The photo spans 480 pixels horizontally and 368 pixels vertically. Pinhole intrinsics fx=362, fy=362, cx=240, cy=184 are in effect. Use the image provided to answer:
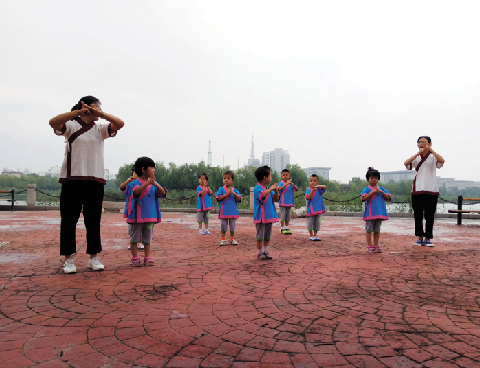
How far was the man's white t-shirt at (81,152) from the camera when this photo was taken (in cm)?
413

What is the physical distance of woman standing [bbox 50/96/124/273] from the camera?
13.5ft

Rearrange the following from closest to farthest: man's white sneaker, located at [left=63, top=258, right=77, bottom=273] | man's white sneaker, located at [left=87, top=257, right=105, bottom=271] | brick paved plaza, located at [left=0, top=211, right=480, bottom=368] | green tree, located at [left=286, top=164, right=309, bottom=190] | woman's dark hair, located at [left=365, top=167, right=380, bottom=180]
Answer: brick paved plaza, located at [left=0, top=211, right=480, bottom=368] → man's white sneaker, located at [left=63, top=258, right=77, bottom=273] → man's white sneaker, located at [left=87, top=257, right=105, bottom=271] → woman's dark hair, located at [left=365, top=167, right=380, bottom=180] → green tree, located at [left=286, top=164, right=309, bottom=190]

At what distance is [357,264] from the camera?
4.82 metres

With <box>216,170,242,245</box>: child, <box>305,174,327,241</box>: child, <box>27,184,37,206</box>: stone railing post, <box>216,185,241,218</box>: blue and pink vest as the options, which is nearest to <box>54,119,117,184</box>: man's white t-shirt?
<box>216,170,242,245</box>: child

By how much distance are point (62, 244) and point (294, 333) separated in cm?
302

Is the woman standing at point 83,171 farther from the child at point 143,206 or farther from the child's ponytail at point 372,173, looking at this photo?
the child's ponytail at point 372,173

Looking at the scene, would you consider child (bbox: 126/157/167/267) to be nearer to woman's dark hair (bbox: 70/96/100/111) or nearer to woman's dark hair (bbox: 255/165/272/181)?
woman's dark hair (bbox: 70/96/100/111)

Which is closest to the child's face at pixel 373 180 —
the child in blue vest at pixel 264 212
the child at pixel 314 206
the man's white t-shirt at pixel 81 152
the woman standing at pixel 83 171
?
the child at pixel 314 206

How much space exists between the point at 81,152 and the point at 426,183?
230 inches

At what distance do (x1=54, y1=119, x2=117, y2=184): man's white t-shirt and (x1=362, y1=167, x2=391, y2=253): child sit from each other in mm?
4176

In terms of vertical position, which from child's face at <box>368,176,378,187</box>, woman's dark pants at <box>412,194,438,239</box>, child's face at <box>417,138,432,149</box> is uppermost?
child's face at <box>417,138,432,149</box>

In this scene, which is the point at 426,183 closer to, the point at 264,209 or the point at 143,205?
the point at 264,209

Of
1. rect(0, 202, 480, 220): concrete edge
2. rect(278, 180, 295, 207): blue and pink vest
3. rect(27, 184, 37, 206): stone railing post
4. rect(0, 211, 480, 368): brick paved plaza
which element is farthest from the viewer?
rect(27, 184, 37, 206): stone railing post

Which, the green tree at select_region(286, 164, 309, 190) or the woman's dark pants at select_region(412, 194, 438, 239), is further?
the green tree at select_region(286, 164, 309, 190)
